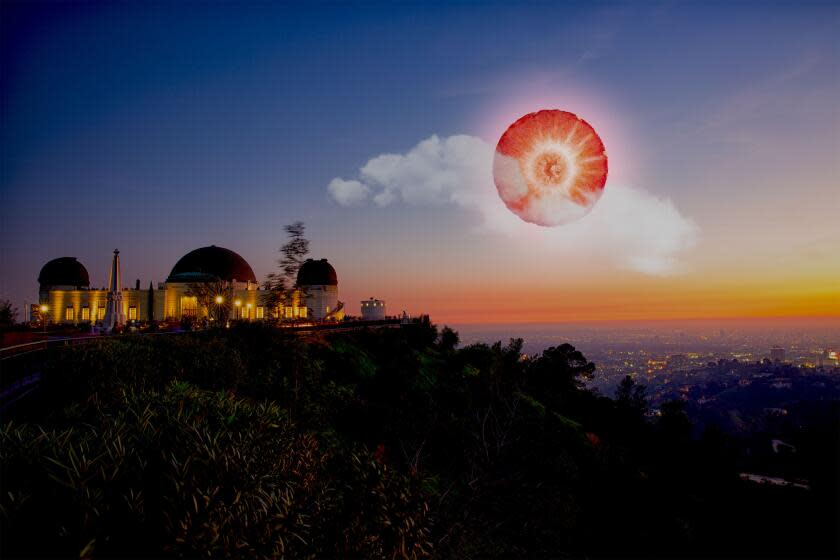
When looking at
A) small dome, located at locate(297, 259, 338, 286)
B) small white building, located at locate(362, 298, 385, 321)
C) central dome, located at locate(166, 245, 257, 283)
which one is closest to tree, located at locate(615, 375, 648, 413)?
small white building, located at locate(362, 298, 385, 321)

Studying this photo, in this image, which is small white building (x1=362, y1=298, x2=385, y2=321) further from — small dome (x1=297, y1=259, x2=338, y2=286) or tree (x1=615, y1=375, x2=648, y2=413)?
tree (x1=615, y1=375, x2=648, y2=413)

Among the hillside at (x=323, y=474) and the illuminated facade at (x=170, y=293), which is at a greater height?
the illuminated facade at (x=170, y=293)

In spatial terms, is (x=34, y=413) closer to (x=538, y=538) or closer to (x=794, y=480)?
(x=538, y=538)

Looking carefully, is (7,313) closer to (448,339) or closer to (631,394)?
(448,339)

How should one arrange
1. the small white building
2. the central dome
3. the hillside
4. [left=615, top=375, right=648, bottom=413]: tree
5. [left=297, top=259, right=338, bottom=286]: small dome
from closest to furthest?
the hillside < [left=615, top=375, right=648, bottom=413]: tree < the central dome < [left=297, top=259, right=338, bottom=286]: small dome < the small white building

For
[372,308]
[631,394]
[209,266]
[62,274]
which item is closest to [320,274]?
[372,308]

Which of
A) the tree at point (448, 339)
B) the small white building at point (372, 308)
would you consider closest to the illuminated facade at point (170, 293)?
the small white building at point (372, 308)

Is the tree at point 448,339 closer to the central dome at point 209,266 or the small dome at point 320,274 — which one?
the small dome at point 320,274
